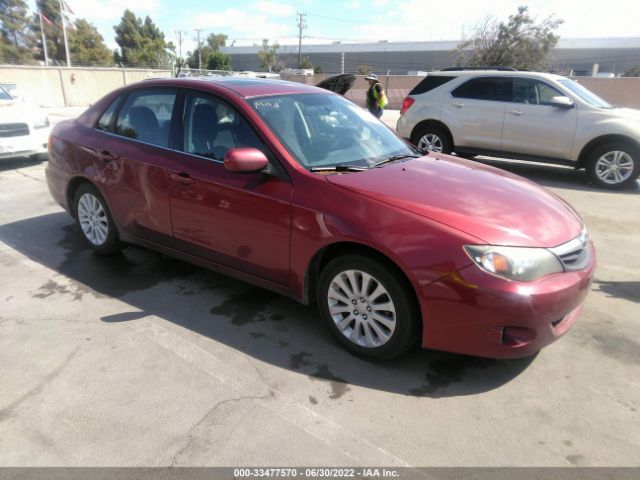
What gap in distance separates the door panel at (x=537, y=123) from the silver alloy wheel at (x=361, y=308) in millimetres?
6399

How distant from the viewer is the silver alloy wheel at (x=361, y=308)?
114 inches

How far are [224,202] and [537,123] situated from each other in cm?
648

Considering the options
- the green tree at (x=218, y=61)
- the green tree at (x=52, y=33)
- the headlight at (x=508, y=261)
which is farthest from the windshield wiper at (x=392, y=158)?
the green tree at (x=218, y=61)

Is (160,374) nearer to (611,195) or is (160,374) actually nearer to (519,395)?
(519,395)

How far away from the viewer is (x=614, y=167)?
24.9 ft

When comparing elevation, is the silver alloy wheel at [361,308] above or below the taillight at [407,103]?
below

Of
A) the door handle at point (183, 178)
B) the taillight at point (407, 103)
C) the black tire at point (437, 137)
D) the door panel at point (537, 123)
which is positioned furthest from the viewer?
the taillight at point (407, 103)

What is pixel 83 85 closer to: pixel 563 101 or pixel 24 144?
pixel 24 144

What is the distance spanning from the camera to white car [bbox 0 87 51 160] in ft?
27.5

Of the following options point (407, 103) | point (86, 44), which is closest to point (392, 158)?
point (407, 103)

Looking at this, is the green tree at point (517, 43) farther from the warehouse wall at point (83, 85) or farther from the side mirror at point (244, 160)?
the side mirror at point (244, 160)

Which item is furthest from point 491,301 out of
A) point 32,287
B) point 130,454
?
point 32,287

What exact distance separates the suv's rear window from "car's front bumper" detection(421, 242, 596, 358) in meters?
7.06

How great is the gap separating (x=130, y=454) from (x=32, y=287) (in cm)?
243
